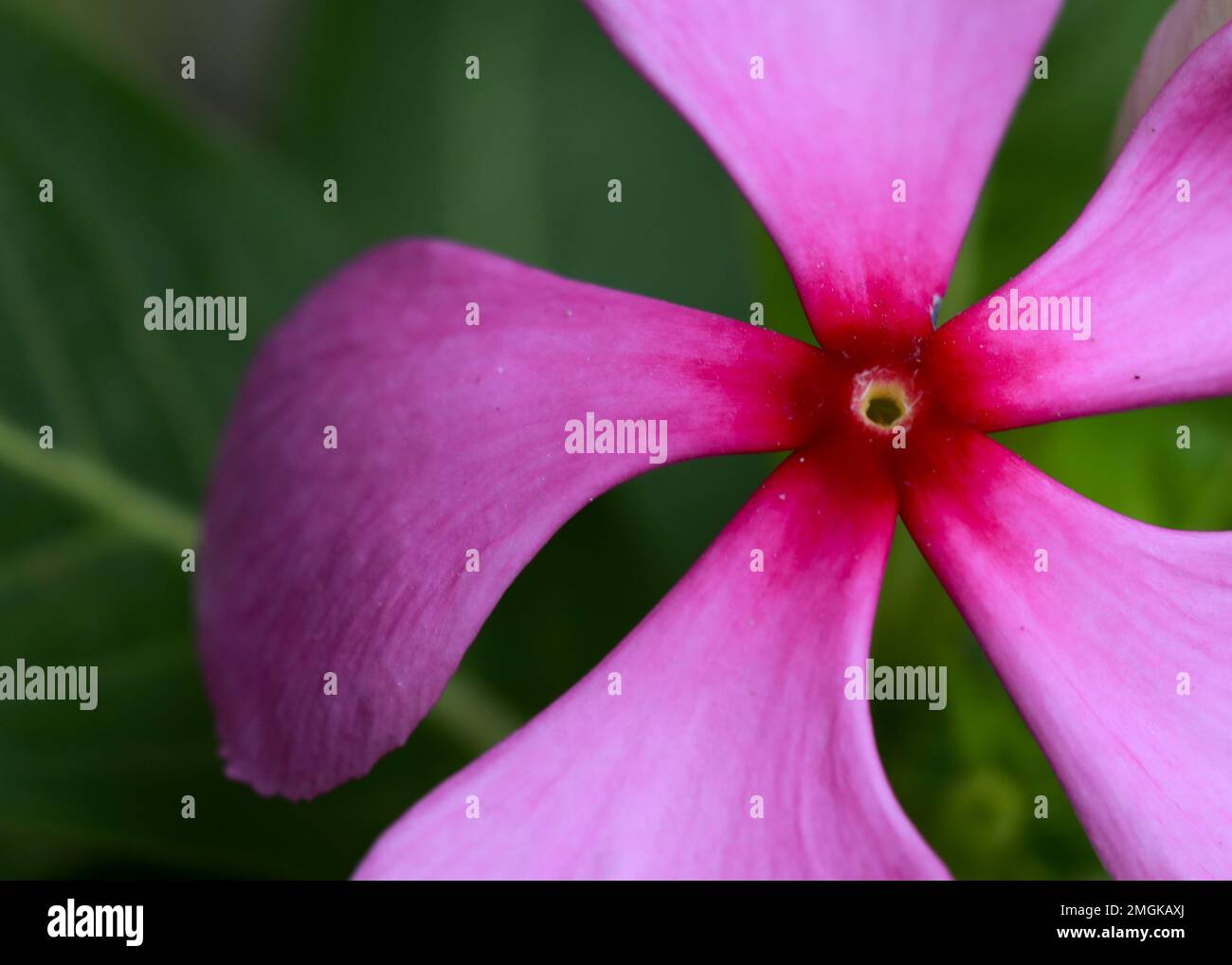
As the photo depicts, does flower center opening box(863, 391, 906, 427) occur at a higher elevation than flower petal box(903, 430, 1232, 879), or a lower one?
higher

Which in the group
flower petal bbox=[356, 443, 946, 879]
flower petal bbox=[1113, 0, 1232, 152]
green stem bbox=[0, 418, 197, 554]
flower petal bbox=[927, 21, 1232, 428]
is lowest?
flower petal bbox=[356, 443, 946, 879]

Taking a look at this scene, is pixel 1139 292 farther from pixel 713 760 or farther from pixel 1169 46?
pixel 713 760

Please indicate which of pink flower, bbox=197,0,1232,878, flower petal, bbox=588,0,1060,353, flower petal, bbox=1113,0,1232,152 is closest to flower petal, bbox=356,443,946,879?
pink flower, bbox=197,0,1232,878

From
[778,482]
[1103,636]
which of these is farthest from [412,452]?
[1103,636]

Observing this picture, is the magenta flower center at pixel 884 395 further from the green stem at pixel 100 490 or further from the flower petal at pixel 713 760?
the green stem at pixel 100 490

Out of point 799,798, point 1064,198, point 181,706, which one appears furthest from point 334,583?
point 1064,198

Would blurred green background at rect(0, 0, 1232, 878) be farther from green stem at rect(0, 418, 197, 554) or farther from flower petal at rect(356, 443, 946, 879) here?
flower petal at rect(356, 443, 946, 879)

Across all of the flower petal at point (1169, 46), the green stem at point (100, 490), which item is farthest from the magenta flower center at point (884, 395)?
the green stem at point (100, 490)
